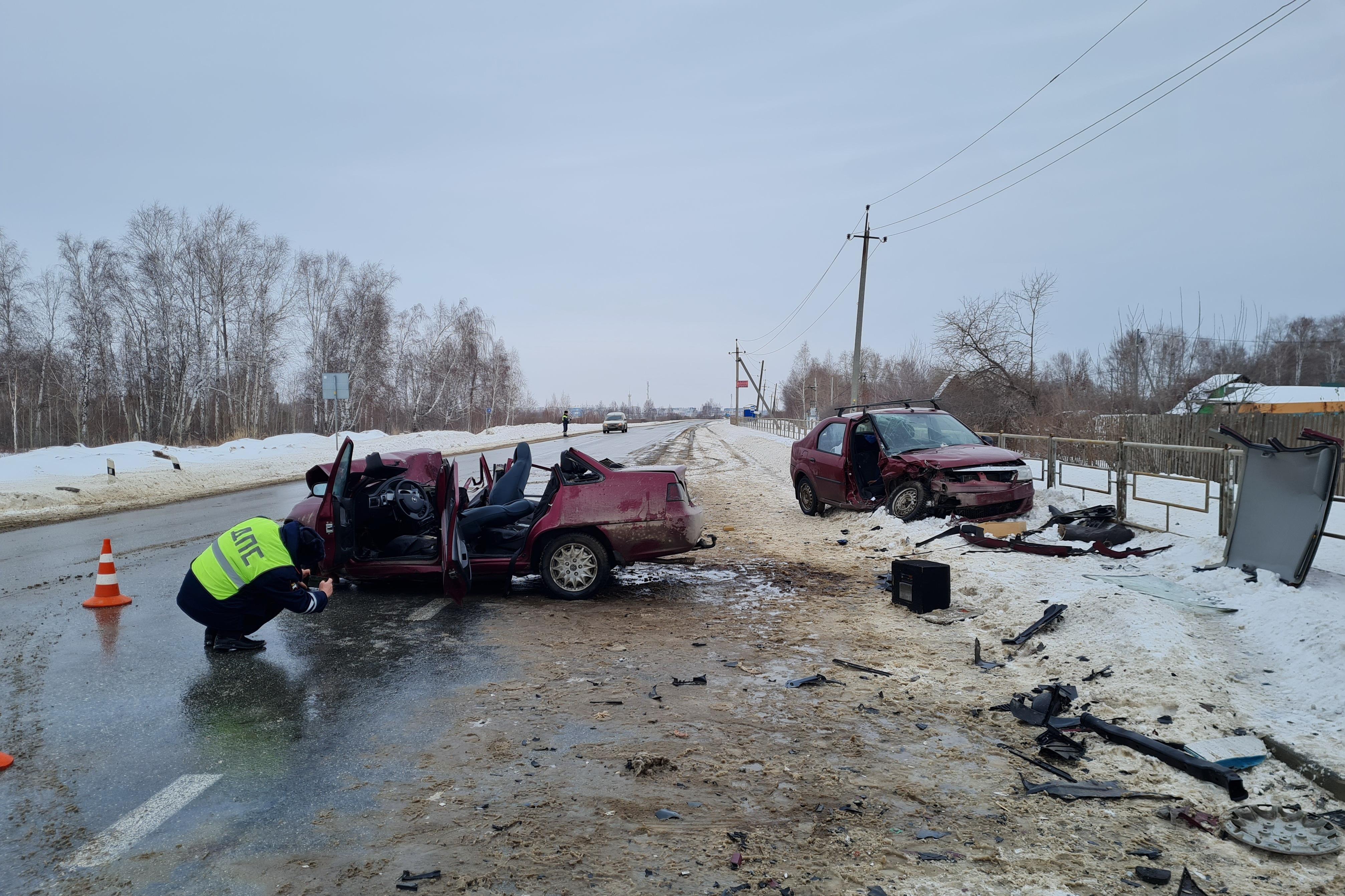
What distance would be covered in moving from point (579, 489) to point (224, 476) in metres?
19.5

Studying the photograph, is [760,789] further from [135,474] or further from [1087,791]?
[135,474]

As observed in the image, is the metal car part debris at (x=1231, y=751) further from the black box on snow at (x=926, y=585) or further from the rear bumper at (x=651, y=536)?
the rear bumper at (x=651, y=536)

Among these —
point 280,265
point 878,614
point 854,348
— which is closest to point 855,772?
point 878,614

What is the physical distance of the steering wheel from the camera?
8.42 meters

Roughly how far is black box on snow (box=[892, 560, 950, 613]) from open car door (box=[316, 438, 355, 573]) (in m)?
5.41

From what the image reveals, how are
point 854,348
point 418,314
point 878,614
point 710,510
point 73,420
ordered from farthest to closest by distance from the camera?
1. point 418,314
2. point 73,420
3. point 854,348
4. point 710,510
5. point 878,614

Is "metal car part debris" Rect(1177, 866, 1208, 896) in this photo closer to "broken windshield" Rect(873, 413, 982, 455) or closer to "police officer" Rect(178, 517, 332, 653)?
"police officer" Rect(178, 517, 332, 653)

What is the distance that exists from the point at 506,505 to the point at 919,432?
7.25 meters

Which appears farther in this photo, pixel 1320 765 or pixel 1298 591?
pixel 1298 591

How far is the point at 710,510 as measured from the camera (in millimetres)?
15391

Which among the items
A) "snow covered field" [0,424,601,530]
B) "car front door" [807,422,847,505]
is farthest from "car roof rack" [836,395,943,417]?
"snow covered field" [0,424,601,530]

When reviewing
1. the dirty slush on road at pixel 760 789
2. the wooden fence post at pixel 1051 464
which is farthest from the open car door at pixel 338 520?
the wooden fence post at pixel 1051 464

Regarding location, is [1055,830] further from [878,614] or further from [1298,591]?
[1298,591]

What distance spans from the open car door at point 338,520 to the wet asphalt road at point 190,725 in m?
0.52
